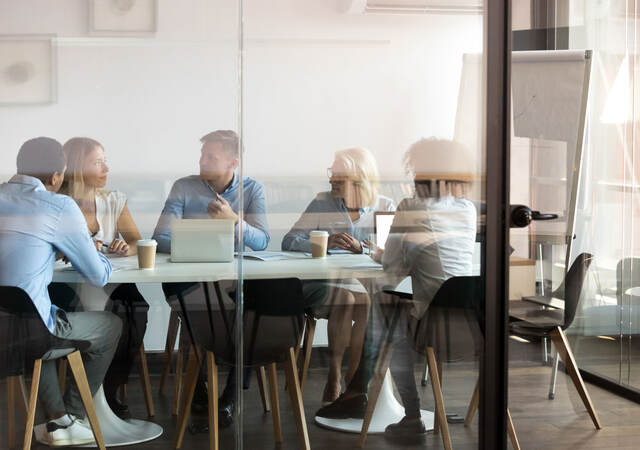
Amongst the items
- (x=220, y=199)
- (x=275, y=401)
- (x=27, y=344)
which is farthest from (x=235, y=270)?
(x=27, y=344)

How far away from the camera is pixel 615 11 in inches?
128

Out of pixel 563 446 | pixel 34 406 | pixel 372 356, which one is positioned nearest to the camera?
pixel 34 406

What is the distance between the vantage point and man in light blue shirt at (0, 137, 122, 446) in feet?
8.69

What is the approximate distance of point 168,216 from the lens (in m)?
2.74

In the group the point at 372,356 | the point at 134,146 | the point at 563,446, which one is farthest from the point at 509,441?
the point at 134,146

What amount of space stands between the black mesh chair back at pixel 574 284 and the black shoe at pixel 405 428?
0.71 metres

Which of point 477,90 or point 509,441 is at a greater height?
point 477,90

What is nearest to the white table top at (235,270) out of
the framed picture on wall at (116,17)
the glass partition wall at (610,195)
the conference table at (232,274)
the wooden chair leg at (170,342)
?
the conference table at (232,274)

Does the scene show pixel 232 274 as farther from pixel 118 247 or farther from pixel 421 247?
pixel 421 247

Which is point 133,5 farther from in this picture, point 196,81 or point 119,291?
point 119,291

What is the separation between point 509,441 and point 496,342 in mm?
409

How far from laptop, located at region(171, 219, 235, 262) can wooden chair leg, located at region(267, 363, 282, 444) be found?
41 centimetres

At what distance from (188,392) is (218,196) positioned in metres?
0.66

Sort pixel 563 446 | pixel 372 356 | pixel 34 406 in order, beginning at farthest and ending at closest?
pixel 563 446 < pixel 372 356 < pixel 34 406
